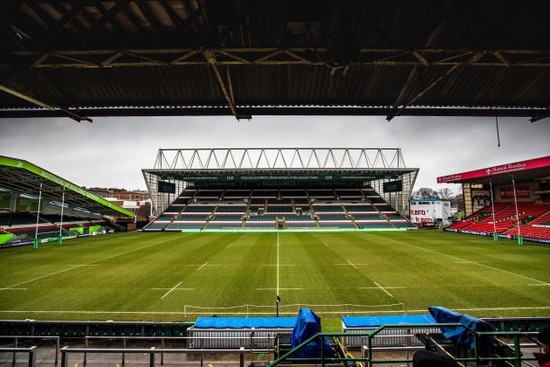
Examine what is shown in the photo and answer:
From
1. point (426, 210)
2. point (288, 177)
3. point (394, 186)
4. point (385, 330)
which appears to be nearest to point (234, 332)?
point (385, 330)

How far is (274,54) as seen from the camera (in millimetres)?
3727

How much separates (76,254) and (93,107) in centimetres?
2704

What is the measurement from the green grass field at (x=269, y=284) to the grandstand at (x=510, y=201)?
998cm

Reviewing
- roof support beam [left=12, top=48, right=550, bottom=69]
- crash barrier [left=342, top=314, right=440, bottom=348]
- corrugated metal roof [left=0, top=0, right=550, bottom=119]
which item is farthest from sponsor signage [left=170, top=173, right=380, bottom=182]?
roof support beam [left=12, top=48, right=550, bottom=69]

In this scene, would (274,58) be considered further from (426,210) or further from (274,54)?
(426,210)

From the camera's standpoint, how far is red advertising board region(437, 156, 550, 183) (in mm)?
28141

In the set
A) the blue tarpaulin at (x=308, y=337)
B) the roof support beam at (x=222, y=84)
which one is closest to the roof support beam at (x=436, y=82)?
the roof support beam at (x=222, y=84)

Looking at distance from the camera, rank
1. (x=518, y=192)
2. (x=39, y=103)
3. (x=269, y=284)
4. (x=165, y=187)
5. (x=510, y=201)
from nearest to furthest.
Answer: (x=39, y=103) → (x=269, y=284) → (x=518, y=192) → (x=510, y=201) → (x=165, y=187)

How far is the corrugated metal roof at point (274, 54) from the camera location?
3.47m

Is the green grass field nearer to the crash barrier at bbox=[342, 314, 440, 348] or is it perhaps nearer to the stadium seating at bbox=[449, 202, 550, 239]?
the crash barrier at bbox=[342, 314, 440, 348]

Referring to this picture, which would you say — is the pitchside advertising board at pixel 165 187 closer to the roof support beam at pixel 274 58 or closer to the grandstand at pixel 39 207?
the grandstand at pixel 39 207

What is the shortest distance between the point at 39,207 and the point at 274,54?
43.7 meters

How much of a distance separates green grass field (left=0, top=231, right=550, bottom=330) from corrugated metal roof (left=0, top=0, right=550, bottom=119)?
946cm

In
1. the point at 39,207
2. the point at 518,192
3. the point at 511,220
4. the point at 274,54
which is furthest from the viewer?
the point at 518,192
